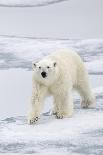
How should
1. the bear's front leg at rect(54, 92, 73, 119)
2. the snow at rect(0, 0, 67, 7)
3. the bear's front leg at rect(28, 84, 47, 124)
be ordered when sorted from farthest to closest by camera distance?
the snow at rect(0, 0, 67, 7) → the bear's front leg at rect(54, 92, 73, 119) → the bear's front leg at rect(28, 84, 47, 124)

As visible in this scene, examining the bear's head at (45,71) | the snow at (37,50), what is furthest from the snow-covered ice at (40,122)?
the bear's head at (45,71)

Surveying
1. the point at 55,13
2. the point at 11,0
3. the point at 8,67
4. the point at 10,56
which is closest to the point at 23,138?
the point at 8,67

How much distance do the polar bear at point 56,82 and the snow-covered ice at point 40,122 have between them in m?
0.11

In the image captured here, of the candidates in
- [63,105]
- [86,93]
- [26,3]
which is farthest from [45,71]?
[26,3]

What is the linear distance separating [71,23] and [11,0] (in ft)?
5.97

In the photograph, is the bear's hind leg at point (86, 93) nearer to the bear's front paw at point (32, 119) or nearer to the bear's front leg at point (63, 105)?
the bear's front leg at point (63, 105)

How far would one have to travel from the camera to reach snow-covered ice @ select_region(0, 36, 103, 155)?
15.6ft

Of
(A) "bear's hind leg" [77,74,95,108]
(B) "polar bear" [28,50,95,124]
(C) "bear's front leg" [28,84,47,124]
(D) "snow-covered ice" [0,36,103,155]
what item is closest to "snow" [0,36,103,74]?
(D) "snow-covered ice" [0,36,103,155]

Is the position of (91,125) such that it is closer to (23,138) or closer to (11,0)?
(23,138)

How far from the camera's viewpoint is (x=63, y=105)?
5508mm

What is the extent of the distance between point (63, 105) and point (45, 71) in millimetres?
448

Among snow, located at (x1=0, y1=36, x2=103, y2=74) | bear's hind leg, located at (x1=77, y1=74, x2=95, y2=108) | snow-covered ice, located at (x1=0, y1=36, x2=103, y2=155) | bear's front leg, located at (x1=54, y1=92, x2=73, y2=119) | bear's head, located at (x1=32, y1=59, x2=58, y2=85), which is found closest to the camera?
snow-covered ice, located at (x1=0, y1=36, x2=103, y2=155)

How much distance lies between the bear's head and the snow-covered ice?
414mm

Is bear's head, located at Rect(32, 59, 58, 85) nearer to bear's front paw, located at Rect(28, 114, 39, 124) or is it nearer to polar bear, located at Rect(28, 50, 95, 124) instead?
polar bear, located at Rect(28, 50, 95, 124)
